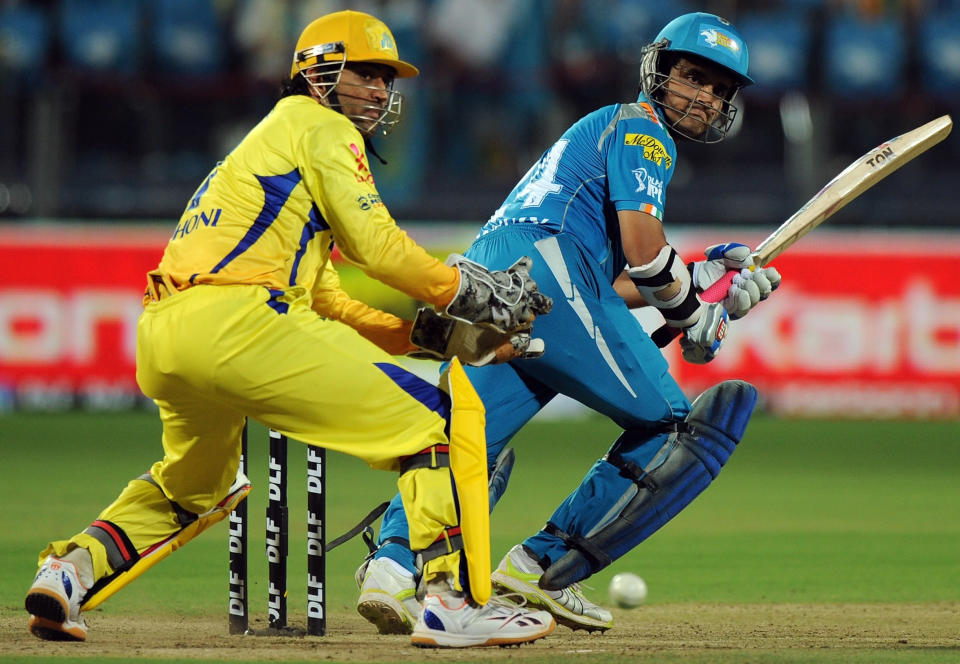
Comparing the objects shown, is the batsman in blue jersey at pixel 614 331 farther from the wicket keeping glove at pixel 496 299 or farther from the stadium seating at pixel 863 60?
the stadium seating at pixel 863 60

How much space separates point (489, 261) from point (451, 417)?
0.88 meters

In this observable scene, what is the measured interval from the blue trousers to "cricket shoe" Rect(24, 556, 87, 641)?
1042 mm

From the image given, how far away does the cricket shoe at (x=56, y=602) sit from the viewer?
4.79m

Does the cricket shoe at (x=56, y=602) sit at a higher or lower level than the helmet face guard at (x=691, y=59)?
lower

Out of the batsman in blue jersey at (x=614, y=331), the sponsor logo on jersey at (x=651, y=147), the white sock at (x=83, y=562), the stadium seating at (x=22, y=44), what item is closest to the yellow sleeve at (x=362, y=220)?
the batsman in blue jersey at (x=614, y=331)

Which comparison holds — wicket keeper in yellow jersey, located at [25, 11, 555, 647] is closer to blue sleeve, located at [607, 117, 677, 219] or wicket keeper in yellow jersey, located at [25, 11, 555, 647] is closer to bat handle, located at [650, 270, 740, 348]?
blue sleeve, located at [607, 117, 677, 219]

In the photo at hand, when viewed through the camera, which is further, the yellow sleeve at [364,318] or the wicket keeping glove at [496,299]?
the yellow sleeve at [364,318]

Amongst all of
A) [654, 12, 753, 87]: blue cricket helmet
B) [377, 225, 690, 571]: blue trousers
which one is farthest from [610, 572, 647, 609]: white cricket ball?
[654, 12, 753, 87]: blue cricket helmet

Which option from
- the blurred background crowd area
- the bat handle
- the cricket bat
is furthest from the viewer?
the blurred background crowd area

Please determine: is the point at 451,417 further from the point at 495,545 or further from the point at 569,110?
the point at 569,110

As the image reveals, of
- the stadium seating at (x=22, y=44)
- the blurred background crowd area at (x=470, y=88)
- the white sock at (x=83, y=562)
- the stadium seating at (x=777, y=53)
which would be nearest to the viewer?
the white sock at (x=83, y=562)

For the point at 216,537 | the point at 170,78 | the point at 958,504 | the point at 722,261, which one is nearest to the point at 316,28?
the point at 722,261

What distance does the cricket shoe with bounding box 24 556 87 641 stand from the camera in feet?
15.7

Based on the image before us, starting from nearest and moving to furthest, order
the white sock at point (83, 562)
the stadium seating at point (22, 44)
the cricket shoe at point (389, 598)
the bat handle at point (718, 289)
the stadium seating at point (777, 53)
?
1. the white sock at point (83, 562)
2. the cricket shoe at point (389, 598)
3. the bat handle at point (718, 289)
4. the stadium seating at point (777, 53)
5. the stadium seating at point (22, 44)
